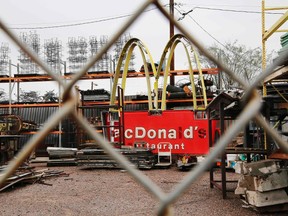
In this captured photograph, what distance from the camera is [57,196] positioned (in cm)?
570

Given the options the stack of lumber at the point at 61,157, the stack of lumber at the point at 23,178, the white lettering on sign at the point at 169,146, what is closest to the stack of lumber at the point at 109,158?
the white lettering on sign at the point at 169,146

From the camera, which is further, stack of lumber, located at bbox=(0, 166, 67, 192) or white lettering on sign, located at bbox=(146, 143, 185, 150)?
white lettering on sign, located at bbox=(146, 143, 185, 150)

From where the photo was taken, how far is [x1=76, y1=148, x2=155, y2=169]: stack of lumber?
9.16 m

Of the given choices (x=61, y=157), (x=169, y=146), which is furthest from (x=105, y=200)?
(x=61, y=157)

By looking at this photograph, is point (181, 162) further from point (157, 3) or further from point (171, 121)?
point (157, 3)

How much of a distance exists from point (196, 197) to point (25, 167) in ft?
13.3

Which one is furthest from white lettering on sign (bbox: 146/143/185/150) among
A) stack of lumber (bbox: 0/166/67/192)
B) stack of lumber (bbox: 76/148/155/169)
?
stack of lumber (bbox: 0/166/67/192)

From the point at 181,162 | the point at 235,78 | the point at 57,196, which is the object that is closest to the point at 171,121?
the point at 181,162

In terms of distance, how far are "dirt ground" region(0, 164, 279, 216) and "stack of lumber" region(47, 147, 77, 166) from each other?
3.35m

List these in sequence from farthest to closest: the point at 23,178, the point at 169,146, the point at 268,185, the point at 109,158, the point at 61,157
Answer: the point at 61,157 → the point at 169,146 → the point at 109,158 → the point at 23,178 → the point at 268,185

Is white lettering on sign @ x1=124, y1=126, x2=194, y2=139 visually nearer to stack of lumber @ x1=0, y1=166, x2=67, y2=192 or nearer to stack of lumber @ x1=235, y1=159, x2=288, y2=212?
stack of lumber @ x1=0, y1=166, x2=67, y2=192

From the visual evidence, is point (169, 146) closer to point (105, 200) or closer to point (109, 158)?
point (109, 158)

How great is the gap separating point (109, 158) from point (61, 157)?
7.31ft

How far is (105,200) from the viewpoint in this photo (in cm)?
525
